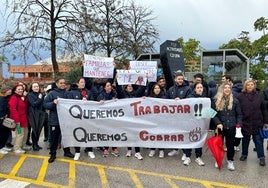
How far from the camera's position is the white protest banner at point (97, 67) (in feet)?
22.8

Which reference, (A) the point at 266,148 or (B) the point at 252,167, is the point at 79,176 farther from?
(A) the point at 266,148

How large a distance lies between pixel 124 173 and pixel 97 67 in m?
2.75

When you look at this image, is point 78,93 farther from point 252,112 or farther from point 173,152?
point 252,112

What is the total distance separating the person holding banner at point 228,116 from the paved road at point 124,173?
17.8 inches

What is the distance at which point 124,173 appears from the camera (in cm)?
540

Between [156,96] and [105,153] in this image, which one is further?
[105,153]

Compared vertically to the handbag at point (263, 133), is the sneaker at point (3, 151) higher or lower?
lower

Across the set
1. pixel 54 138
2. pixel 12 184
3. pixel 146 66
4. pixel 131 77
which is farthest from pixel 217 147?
pixel 12 184

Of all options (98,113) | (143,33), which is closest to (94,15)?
(143,33)

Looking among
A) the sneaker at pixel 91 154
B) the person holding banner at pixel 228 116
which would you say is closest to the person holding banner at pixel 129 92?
the sneaker at pixel 91 154

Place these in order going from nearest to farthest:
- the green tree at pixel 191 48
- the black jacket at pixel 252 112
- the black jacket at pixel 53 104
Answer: the black jacket at pixel 252 112
the black jacket at pixel 53 104
the green tree at pixel 191 48

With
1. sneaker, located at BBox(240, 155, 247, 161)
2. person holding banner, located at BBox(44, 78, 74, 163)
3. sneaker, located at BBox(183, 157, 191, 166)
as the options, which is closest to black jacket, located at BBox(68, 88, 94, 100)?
person holding banner, located at BBox(44, 78, 74, 163)

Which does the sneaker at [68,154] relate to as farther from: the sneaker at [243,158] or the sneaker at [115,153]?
the sneaker at [243,158]

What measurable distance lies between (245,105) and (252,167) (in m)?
1.19
